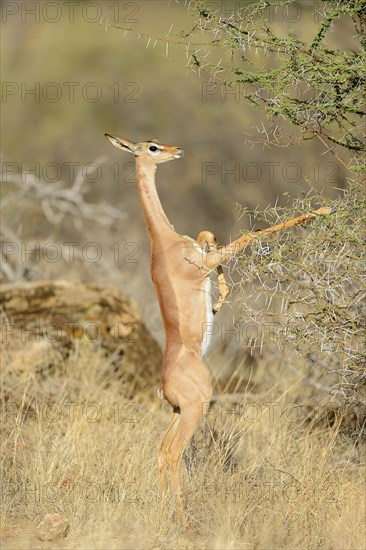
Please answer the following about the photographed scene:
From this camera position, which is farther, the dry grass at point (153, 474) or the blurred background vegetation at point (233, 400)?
the blurred background vegetation at point (233, 400)

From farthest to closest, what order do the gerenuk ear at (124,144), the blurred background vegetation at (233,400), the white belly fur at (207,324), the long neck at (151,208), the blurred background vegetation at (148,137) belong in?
the blurred background vegetation at (148,137) → the gerenuk ear at (124,144) → the long neck at (151,208) → the white belly fur at (207,324) → the blurred background vegetation at (233,400)

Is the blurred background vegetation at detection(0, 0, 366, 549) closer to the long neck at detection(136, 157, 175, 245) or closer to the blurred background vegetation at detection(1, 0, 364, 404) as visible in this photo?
the blurred background vegetation at detection(1, 0, 364, 404)

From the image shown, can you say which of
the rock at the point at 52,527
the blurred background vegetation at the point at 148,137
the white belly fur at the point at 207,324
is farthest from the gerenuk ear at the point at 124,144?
the blurred background vegetation at the point at 148,137

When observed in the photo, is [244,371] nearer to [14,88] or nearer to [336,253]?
[336,253]

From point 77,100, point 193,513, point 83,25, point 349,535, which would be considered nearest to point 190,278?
point 193,513

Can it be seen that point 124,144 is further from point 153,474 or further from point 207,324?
point 153,474

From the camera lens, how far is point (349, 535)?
5344 millimetres

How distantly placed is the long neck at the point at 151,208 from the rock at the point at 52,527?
6.12ft

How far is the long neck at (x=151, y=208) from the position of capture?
621cm

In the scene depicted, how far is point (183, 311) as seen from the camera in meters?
6.05

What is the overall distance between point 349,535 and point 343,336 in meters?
1.38

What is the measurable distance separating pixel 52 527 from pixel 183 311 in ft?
5.18

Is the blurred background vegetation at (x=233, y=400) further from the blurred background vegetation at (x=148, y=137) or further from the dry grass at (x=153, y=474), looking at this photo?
the blurred background vegetation at (x=148, y=137)

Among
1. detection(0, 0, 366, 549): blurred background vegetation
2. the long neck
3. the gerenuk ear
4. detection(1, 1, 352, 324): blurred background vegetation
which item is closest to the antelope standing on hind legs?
the long neck
